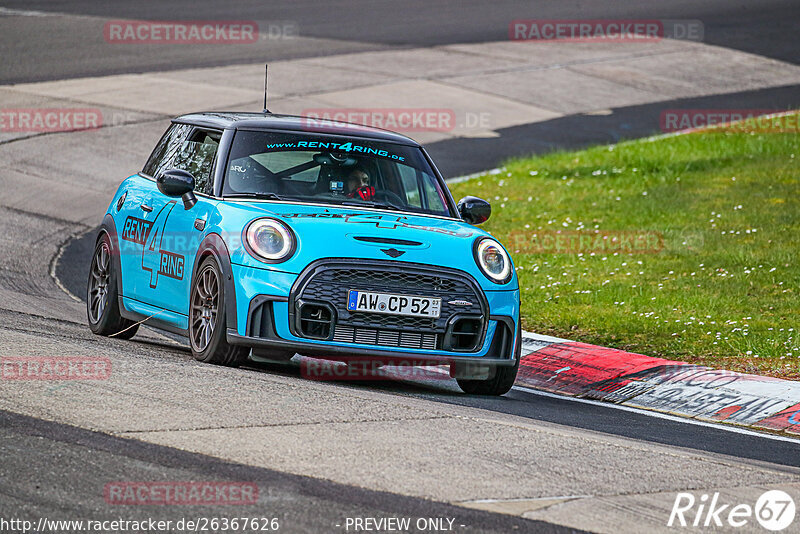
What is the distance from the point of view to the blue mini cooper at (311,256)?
7.40 meters

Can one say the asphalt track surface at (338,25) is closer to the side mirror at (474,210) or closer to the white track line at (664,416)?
the side mirror at (474,210)

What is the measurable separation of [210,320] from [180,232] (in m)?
0.80

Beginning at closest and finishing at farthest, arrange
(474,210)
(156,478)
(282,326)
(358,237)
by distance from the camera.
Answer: (156,478) → (282,326) → (358,237) → (474,210)

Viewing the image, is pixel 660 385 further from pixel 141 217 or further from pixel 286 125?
pixel 141 217

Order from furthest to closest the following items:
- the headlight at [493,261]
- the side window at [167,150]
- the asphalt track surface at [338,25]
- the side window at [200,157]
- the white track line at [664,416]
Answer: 1. the asphalt track surface at [338,25]
2. the side window at [167,150]
3. the side window at [200,157]
4. the headlight at [493,261]
5. the white track line at [664,416]

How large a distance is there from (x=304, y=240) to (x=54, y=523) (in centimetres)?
325

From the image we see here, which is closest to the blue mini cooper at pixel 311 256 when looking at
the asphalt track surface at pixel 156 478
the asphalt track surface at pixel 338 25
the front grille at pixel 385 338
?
the front grille at pixel 385 338

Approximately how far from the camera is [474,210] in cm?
863

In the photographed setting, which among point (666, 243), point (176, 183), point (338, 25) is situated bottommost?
point (666, 243)

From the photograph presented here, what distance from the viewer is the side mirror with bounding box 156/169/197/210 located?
8.19 meters

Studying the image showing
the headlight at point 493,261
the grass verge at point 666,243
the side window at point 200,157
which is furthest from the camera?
the grass verge at point 666,243

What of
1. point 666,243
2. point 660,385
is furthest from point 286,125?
point 666,243

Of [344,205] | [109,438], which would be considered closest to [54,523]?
[109,438]

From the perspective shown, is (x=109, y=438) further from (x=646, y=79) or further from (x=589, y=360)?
(x=646, y=79)
